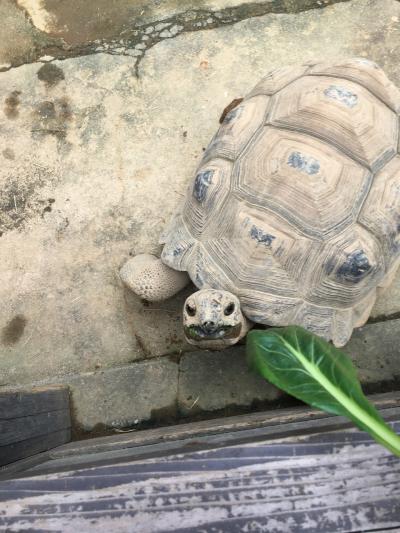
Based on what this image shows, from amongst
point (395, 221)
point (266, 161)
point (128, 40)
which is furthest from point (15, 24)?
point (395, 221)

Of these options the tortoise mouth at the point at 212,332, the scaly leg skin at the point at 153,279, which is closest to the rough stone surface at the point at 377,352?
the tortoise mouth at the point at 212,332

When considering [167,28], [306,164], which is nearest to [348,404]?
[306,164]

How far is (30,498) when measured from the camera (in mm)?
1074

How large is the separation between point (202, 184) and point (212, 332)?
59 centimetres

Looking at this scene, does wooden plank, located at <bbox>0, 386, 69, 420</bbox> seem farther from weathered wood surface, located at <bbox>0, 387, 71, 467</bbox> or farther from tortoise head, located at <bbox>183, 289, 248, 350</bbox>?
tortoise head, located at <bbox>183, 289, 248, 350</bbox>

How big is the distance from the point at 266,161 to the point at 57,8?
179 cm

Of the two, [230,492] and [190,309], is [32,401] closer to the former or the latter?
[190,309]

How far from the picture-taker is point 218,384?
87.8 inches

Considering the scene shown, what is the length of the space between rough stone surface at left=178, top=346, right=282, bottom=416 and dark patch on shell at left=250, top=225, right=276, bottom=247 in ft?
2.15

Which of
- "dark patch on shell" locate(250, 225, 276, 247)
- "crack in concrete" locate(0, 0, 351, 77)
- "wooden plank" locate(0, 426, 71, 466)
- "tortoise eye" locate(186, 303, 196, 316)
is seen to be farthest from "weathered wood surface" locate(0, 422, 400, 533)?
"crack in concrete" locate(0, 0, 351, 77)

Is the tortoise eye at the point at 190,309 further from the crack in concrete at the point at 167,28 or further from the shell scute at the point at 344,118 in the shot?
the crack in concrete at the point at 167,28

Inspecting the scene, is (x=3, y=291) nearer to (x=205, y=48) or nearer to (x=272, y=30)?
(x=205, y=48)

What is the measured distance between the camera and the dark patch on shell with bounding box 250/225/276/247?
5.83 ft

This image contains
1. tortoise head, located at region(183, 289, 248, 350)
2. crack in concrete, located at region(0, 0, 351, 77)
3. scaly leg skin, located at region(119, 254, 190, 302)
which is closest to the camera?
tortoise head, located at region(183, 289, 248, 350)
